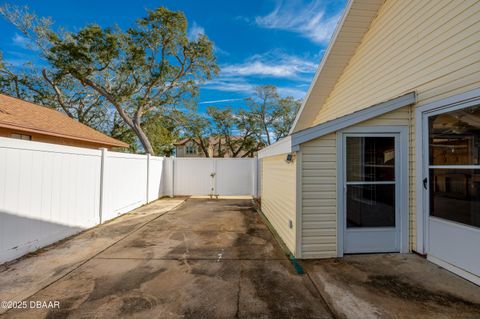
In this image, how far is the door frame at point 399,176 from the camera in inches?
135

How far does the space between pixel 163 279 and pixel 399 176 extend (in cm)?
394

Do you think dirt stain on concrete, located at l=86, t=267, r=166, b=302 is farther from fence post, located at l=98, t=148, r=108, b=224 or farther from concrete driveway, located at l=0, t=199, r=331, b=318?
fence post, located at l=98, t=148, r=108, b=224

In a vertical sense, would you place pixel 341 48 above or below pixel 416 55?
above

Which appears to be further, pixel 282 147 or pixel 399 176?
pixel 282 147

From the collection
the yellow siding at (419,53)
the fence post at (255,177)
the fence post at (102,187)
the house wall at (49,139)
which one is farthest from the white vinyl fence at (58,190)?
the yellow siding at (419,53)

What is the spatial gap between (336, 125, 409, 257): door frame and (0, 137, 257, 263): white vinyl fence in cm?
504

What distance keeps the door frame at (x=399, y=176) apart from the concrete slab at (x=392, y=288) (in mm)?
331

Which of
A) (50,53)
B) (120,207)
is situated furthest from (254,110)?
(120,207)

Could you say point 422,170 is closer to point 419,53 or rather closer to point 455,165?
point 455,165

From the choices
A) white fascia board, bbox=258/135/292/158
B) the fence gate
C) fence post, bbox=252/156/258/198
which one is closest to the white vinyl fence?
the fence gate

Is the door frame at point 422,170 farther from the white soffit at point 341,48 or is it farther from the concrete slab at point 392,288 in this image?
the white soffit at point 341,48

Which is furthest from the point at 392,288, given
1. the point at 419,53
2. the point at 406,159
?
the point at 419,53

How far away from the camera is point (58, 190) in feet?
13.4

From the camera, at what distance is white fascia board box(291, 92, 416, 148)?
3.30 m
